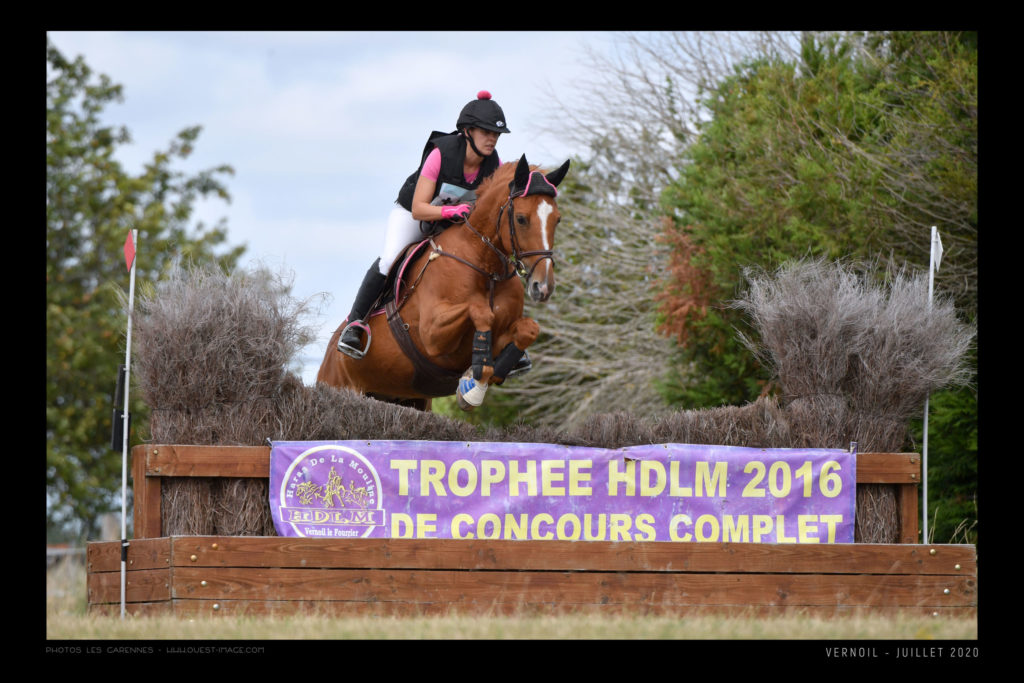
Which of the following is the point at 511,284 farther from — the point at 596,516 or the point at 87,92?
the point at 87,92

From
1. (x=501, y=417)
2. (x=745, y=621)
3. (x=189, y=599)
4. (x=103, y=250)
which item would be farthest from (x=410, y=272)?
(x=103, y=250)

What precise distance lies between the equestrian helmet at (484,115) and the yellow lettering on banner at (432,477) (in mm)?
2115

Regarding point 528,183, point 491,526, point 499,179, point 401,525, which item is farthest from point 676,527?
point 499,179

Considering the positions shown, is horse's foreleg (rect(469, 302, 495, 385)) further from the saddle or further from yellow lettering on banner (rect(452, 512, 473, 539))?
yellow lettering on banner (rect(452, 512, 473, 539))

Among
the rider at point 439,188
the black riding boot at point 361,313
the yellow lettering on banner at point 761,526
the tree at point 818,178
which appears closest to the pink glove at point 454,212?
the rider at point 439,188

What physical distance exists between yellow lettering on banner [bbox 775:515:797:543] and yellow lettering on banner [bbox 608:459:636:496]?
73cm

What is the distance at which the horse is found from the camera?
20.6 feet

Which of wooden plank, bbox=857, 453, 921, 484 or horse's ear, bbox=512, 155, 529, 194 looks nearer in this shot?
wooden plank, bbox=857, 453, 921, 484

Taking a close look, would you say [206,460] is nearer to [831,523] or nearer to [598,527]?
[598,527]

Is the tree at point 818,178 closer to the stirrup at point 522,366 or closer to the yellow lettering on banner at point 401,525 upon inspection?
the stirrup at point 522,366

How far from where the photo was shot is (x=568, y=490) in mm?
5684

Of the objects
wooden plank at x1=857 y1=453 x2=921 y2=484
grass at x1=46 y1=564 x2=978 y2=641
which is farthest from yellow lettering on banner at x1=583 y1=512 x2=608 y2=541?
wooden plank at x1=857 y1=453 x2=921 y2=484

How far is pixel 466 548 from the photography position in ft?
17.3

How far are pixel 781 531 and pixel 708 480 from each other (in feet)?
1.45
